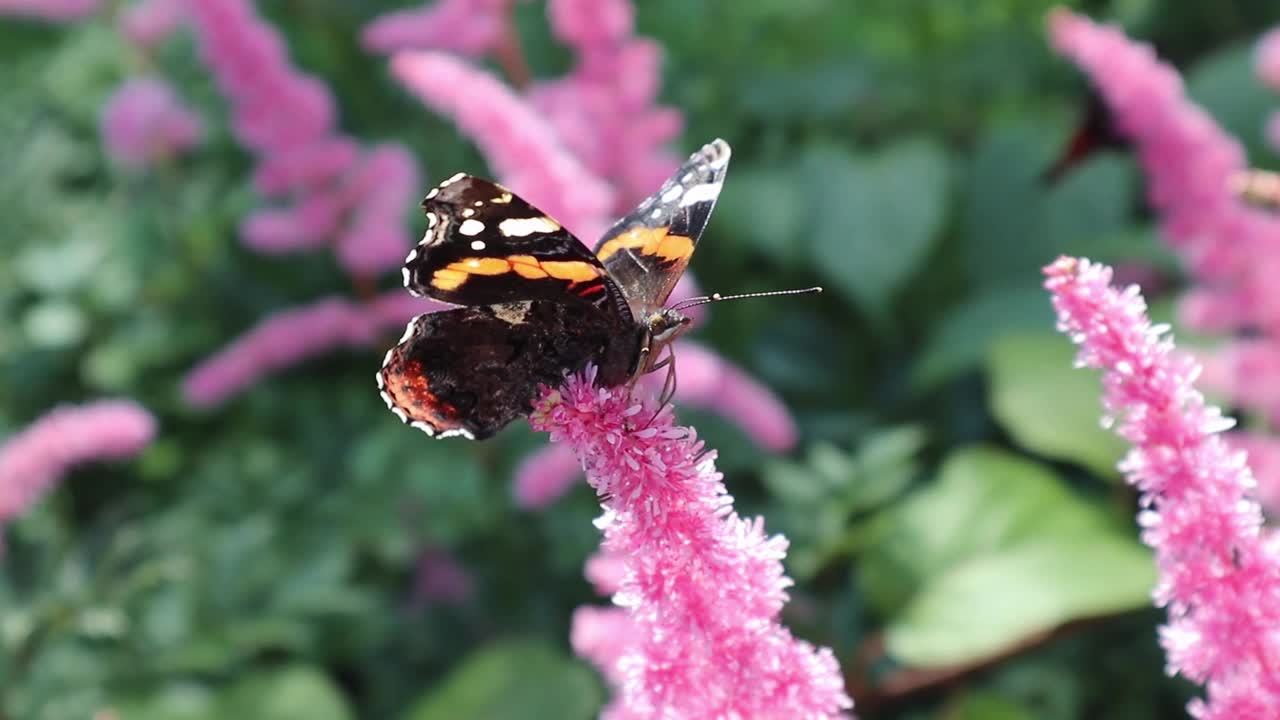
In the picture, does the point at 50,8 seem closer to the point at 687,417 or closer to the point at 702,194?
the point at 687,417

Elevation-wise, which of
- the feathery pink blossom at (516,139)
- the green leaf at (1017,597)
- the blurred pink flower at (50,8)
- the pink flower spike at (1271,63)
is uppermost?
the blurred pink flower at (50,8)

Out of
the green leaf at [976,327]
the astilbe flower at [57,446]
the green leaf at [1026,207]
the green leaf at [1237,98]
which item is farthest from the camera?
the green leaf at [1237,98]

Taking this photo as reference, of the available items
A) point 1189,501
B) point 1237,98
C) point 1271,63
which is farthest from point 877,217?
point 1189,501

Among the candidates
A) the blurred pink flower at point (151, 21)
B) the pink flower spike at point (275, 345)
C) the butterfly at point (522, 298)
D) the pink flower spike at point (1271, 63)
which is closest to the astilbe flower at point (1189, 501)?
the butterfly at point (522, 298)

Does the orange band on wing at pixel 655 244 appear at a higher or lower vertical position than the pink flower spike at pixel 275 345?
lower

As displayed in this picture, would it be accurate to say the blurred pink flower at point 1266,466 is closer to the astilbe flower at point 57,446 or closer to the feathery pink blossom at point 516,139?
the feathery pink blossom at point 516,139

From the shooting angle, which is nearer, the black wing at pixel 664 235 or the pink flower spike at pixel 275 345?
the black wing at pixel 664 235

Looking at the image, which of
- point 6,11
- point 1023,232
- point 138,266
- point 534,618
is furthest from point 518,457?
point 6,11
